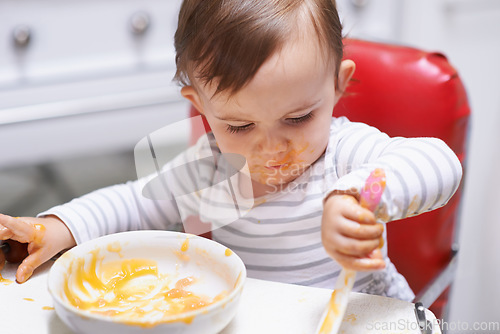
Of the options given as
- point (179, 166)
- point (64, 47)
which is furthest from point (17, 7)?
point (179, 166)

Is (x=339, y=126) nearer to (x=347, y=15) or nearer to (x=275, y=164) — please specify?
(x=275, y=164)

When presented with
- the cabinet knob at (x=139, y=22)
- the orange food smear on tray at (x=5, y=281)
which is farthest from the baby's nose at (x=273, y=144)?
the cabinet knob at (x=139, y=22)

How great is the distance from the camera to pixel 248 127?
631 mm

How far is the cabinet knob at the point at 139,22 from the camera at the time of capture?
51.1 inches

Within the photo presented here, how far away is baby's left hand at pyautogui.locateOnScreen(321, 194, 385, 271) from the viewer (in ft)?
1.51

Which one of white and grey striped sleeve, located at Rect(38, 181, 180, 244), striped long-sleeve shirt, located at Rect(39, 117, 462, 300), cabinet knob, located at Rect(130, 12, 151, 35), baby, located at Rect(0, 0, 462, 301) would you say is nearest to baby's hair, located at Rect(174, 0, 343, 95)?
baby, located at Rect(0, 0, 462, 301)

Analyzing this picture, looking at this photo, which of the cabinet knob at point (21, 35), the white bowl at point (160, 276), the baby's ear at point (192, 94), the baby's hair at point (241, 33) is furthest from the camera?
the cabinet knob at point (21, 35)

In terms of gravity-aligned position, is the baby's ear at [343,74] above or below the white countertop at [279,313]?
above

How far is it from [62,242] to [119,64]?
0.73 metres

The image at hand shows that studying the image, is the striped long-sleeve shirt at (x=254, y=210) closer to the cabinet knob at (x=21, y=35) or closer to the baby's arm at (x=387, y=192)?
the baby's arm at (x=387, y=192)

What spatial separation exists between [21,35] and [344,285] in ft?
3.38

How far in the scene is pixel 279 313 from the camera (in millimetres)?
538

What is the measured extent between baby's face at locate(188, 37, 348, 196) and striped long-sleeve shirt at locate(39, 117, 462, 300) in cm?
5

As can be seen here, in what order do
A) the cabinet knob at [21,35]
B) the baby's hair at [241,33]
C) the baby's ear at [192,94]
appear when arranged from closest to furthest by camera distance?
the baby's hair at [241,33] < the baby's ear at [192,94] < the cabinet knob at [21,35]
